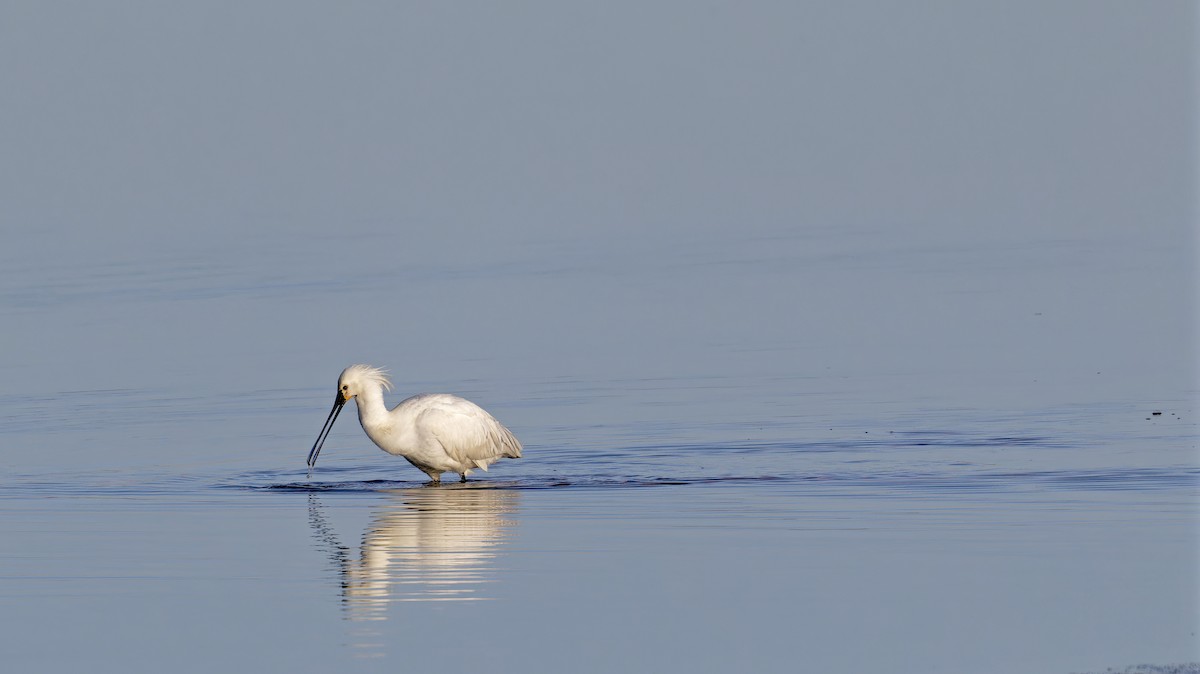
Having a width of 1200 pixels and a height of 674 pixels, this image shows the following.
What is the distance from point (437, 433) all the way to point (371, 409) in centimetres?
64

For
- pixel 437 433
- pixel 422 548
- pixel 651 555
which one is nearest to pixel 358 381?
pixel 437 433

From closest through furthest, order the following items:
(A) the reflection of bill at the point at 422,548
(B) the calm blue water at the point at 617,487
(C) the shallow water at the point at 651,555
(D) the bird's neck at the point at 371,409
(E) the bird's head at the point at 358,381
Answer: (C) the shallow water at the point at 651,555 < (B) the calm blue water at the point at 617,487 < (A) the reflection of bill at the point at 422,548 < (D) the bird's neck at the point at 371,409 < (E) the bird's head at the point at 358,381

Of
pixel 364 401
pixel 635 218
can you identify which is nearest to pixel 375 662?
pixel 364 401

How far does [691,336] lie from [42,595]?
13047mm

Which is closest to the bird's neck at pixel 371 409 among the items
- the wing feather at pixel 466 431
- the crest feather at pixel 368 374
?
the crest feather at pixel 368 374

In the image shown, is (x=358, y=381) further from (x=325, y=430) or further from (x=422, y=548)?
(x=422, y=548)

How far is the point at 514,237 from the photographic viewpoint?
36.1 metres

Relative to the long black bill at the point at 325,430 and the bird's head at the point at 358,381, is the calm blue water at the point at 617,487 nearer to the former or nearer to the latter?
the long black bill at the point at 325,430

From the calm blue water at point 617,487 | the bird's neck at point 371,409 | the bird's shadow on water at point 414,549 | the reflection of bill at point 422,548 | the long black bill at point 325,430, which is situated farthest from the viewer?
the bird's neck at point 371,409

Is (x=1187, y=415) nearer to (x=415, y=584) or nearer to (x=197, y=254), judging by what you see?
(x=415, y=584)

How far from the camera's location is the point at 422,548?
1470 centimetres

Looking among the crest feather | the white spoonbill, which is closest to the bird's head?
the crest feather

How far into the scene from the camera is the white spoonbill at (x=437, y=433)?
63.0 ft

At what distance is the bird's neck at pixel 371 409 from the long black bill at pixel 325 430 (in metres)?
0.16
